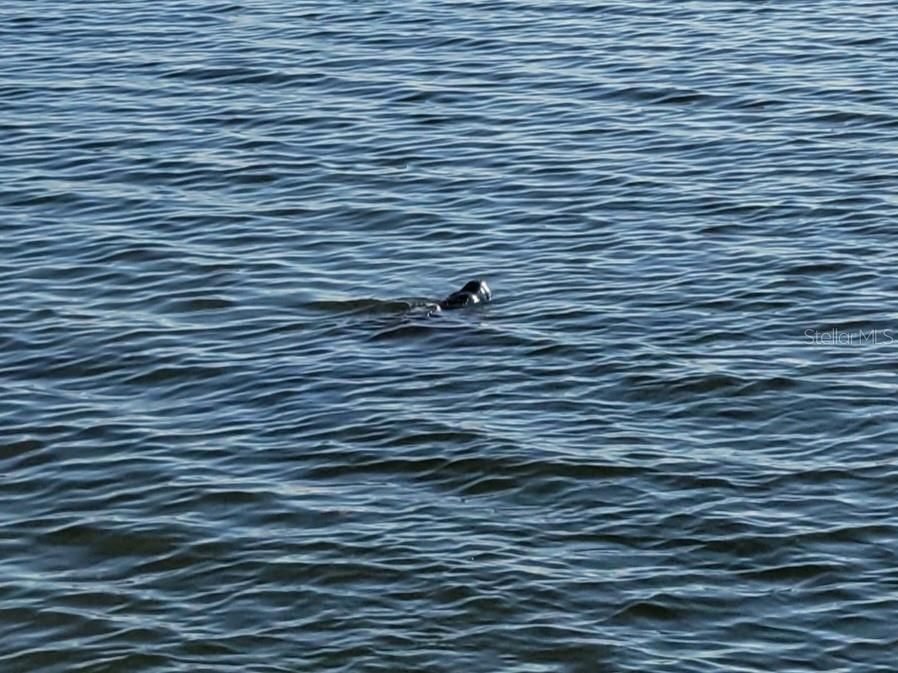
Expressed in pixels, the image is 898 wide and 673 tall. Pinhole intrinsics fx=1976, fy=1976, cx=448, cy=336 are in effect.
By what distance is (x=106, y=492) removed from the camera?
1402cm

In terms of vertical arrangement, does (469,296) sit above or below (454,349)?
above

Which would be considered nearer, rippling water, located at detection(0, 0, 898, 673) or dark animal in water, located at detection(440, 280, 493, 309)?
rippling water, located at detection(0, 0, 898, 673)

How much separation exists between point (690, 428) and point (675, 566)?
231 centimetres

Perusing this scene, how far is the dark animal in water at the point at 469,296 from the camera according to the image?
17.0 m

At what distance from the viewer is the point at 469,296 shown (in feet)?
55.8

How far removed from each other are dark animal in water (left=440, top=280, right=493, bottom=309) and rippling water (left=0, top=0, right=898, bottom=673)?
15cm

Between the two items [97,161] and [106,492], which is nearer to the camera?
[106,492]

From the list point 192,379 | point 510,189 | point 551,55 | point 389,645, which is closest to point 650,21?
point 551,55

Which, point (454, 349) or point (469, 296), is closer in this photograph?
point (454, 349)

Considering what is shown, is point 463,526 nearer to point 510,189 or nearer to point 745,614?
point 745,614

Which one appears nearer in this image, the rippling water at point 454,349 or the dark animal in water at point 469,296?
the rippling water at point 454,349

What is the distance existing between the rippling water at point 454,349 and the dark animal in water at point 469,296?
0.49 feet

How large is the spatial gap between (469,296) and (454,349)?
745 mm

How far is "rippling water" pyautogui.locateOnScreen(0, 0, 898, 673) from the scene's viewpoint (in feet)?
40.0
